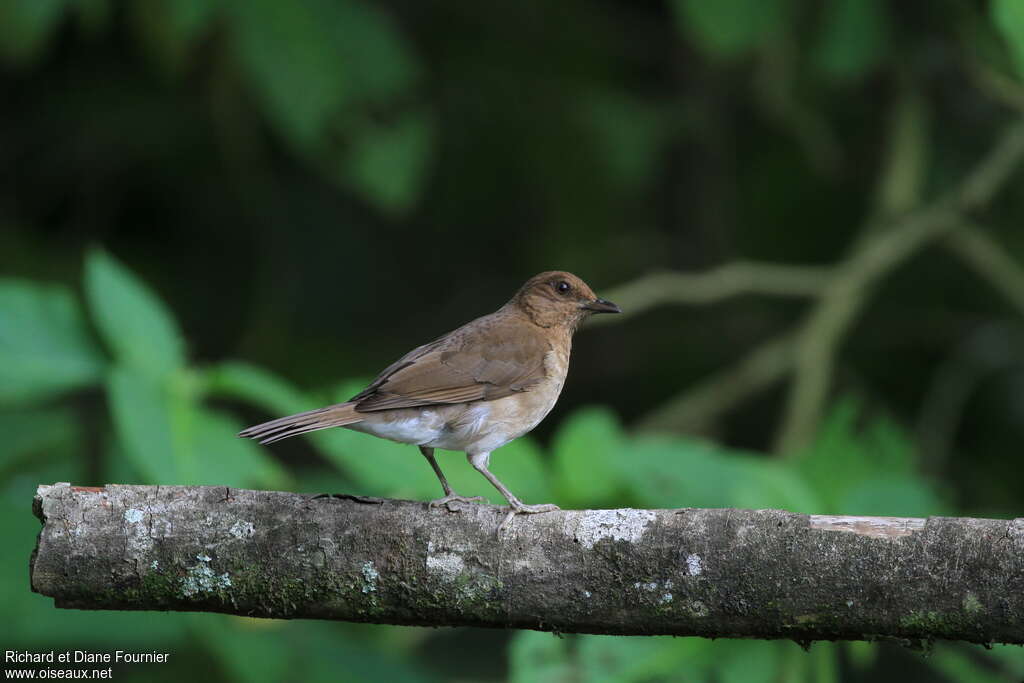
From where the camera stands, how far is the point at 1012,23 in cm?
484

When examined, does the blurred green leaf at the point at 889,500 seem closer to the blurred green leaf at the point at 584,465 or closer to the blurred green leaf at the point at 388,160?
the blurred green leaf at the point at 584,465

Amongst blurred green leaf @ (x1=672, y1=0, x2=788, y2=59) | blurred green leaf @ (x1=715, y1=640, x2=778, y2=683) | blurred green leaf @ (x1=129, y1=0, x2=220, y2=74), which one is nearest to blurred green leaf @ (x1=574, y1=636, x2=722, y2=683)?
blurred green leaf @ (x1=715, y1=640, x2=778, y2=683)

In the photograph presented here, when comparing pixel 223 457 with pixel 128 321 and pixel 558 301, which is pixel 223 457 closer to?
pixel 128 321

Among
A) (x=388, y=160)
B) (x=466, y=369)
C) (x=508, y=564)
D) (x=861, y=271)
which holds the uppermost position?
(x=388, y=160)

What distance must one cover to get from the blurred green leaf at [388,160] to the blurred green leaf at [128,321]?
6.89ft

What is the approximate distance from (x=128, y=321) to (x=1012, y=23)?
3774mm

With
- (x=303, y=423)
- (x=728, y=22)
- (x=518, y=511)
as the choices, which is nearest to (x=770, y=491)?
(x=518, y=511)

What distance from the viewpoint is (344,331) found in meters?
8.06

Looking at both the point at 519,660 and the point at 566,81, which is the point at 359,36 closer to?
the point at 566,81

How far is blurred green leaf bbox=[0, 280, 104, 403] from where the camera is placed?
4520 millimetres

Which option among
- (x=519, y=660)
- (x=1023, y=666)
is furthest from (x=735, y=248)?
(x=519, y=660)

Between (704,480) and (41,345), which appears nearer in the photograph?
(41,345)

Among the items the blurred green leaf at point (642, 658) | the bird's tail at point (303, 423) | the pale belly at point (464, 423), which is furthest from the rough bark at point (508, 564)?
the blurred green leaf at point (642, 658)

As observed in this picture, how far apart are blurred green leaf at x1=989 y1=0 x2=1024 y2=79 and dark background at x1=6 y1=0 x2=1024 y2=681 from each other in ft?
3.14
